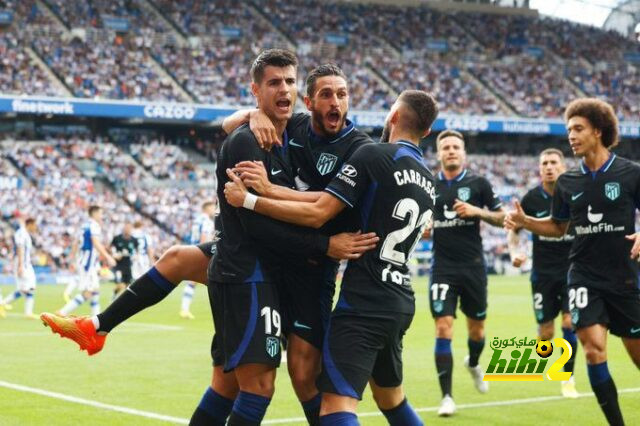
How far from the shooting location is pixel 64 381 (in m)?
11.2

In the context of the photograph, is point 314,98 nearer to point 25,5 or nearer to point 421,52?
point 25,5

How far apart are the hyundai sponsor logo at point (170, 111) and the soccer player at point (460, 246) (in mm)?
34767

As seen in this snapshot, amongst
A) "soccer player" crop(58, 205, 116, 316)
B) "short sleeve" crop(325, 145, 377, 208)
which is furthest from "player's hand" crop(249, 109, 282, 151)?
"soccer player" crop(58, 205, 116, 316)

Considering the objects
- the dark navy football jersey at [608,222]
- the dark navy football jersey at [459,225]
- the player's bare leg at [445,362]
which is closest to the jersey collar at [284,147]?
the dark navy football jersey at [608,222]

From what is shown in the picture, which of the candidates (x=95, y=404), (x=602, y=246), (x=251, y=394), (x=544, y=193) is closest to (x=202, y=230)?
(x=544, y=193)

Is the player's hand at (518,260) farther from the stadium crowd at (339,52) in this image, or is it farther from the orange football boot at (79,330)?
the stadium crowd at (339,52)

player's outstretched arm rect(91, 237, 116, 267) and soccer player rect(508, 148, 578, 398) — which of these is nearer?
soccer player rect(508, 148, 578, 398)

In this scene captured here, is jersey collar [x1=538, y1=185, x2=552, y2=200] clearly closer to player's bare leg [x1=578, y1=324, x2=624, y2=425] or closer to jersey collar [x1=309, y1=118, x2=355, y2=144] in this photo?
player's bare leg [x1=578, y1=324, x2=624, y2=425]

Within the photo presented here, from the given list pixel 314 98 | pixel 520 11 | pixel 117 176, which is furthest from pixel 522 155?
pixel 314 98

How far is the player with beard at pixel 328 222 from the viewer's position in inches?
236

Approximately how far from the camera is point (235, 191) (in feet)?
18.7

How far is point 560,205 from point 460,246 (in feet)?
→ 6.97

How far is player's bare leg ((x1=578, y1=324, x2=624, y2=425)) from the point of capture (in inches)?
305

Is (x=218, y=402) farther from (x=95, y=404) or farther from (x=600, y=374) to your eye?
(x=95, y=404)
